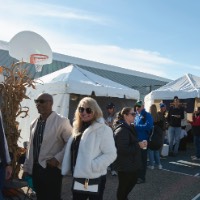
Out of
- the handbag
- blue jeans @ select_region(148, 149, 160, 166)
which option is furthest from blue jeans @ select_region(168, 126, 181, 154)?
the handbag

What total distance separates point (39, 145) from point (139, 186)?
3.33m

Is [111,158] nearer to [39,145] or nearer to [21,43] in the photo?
[39,145]

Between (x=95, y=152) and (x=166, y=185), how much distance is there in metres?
3.98

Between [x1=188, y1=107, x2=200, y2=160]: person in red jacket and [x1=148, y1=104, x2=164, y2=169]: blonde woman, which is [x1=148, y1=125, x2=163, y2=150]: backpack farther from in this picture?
[x1=188, y1=107, x2=200, y2=160]: person in red jacket

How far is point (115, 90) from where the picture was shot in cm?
933

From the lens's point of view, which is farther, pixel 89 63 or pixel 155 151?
pixel 89 63

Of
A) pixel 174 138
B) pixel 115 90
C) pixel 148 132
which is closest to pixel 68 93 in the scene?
pixel 115 90

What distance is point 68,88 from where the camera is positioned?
8.06 m

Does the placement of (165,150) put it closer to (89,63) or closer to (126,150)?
(126,150)

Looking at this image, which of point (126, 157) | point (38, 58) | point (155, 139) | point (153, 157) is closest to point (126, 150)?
point (126, 157)

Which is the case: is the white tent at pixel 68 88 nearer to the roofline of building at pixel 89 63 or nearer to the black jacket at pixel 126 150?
the black jacket at pixel 126 150

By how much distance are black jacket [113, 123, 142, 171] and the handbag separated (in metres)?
1.24

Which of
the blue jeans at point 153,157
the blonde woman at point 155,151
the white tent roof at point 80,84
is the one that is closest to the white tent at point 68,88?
the white tent roof at point 80,84

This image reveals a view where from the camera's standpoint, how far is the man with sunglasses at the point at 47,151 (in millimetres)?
3543
